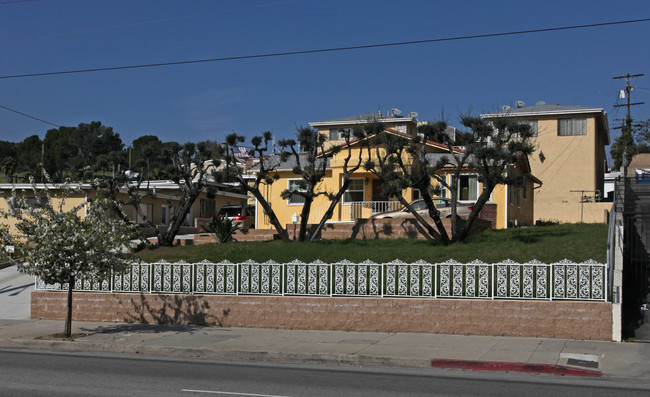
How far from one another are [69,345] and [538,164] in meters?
35.4

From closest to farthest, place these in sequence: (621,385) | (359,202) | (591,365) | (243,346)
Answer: (621,385) → (591,365) → (243,346) → (359,202)

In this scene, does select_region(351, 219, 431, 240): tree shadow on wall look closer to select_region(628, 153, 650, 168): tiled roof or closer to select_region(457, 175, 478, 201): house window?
select_region(457, 175, 478, 201): house window

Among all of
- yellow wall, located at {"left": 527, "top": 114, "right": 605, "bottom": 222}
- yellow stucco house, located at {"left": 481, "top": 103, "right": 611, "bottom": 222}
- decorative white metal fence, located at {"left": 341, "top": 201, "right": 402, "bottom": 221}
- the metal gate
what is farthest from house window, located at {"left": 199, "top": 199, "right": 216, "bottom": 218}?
the metal gate

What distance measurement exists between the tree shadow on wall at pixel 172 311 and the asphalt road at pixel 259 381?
448 centimetres

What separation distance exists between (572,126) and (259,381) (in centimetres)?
3729

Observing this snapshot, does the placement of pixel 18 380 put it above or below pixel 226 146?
below

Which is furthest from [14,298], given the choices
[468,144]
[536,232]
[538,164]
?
[538,164]

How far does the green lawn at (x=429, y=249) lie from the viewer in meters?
16.9

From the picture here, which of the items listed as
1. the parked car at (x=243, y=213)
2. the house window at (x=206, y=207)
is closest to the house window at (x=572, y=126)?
the parked car at (x=243, y=213)

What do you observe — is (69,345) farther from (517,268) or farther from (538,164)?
(538,164)

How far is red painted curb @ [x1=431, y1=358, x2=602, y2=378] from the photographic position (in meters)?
10.8

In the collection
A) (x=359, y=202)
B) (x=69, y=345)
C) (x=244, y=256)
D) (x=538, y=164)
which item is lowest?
(x=69, y=345)

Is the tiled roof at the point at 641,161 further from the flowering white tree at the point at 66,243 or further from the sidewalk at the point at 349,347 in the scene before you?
the flowering white tree at the point at 66,243

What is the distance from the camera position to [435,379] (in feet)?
33.9
